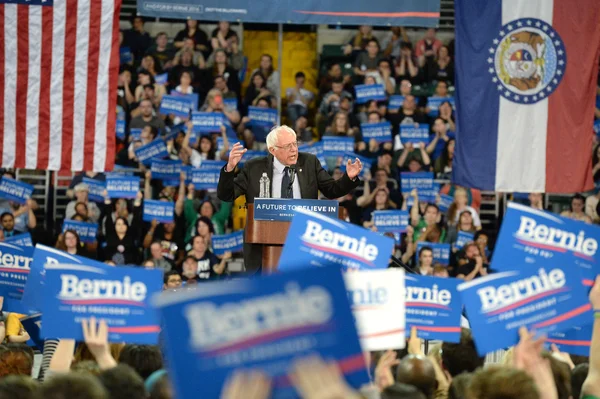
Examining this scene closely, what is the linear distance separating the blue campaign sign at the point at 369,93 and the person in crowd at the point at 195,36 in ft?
7.29

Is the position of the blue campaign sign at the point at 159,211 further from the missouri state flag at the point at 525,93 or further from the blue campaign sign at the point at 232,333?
the blue campaign sign at the point at 232,333

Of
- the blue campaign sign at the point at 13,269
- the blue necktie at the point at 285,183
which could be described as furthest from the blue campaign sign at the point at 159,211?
the blue campaign sign at the point at 13,269

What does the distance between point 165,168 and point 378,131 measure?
269cm

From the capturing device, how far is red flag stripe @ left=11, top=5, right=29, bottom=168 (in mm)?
9938

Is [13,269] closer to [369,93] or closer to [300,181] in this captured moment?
[300,181]

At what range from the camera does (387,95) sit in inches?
537

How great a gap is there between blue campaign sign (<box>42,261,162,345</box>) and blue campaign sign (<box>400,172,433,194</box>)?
813cm

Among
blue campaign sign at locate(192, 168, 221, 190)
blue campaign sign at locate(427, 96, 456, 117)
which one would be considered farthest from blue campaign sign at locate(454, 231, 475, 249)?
blue campaign sign at locate(192, 168, 221, 190)

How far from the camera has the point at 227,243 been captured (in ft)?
36.3

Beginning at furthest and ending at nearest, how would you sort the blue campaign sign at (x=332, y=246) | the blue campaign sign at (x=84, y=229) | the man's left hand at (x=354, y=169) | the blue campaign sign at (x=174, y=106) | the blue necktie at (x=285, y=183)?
the blue campaign sign at (x=174, y=106) → the blue campaign sign at (x=84, y=229) → the blue necktie at (x=285, y=183) → the man's left hand at (x=354, y=169) → the blue campaign sign at (x=332, y=246)

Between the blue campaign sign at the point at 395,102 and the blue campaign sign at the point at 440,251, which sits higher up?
the blue campaign sign at the point at 395,102

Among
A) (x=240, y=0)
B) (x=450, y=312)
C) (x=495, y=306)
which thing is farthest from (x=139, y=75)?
(x=495, y=306)

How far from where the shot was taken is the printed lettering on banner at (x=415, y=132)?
491 inches

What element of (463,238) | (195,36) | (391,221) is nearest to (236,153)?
(391,221)
